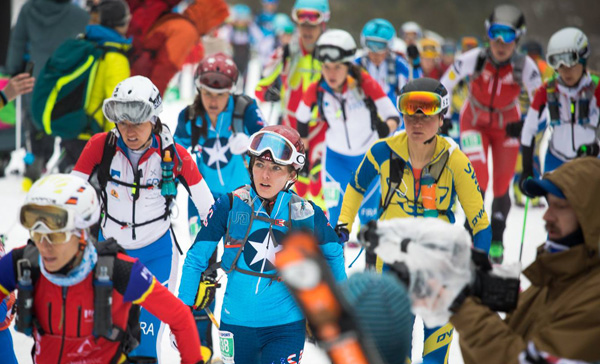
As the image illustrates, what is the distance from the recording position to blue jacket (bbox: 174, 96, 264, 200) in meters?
6.44

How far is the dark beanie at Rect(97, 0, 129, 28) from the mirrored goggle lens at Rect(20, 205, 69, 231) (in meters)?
4.81

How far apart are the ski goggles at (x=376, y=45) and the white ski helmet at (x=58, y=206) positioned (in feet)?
23.8

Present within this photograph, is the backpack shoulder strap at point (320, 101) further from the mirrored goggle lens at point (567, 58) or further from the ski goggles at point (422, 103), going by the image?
the ski goggles at point (422, 103)

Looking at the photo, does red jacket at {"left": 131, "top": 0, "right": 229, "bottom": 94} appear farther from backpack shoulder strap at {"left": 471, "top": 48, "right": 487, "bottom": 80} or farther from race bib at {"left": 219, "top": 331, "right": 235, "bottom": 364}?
race bib at {"left": 219, "top": 331, "right": 235, "bottom": 364}

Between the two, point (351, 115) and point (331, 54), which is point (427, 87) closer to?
point (331, 54)

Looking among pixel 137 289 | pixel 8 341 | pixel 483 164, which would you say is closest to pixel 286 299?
pixel 137 289


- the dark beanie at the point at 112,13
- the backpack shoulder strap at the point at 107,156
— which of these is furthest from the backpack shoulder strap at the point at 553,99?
the backpack shoulder strap at the point at 107,156

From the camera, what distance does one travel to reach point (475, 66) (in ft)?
27.3

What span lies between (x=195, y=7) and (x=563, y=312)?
9.33 meters

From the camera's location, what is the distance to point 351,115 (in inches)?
310

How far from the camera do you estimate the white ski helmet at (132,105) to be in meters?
4.77

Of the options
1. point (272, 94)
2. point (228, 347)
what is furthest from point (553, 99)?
point (228, 347)

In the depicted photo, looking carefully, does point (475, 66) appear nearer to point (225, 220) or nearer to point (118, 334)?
point (225, 220)

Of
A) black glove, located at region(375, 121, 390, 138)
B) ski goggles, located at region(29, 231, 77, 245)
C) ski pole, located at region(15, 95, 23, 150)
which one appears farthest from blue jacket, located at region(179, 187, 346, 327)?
ski pole, located at region(15, 95, 23, 150)
